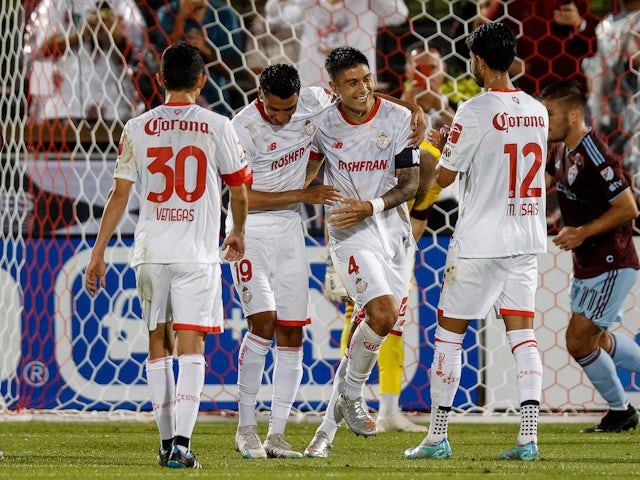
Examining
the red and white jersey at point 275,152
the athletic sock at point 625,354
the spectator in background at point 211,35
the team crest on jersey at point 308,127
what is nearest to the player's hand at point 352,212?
the red and white jersey at point 275,152

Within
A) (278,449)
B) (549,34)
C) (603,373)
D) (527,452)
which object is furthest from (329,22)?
(527,452)

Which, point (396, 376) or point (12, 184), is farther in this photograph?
point (12, 184)

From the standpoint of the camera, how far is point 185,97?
4.69 m

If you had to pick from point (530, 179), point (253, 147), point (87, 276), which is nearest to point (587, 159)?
point (530, 179)

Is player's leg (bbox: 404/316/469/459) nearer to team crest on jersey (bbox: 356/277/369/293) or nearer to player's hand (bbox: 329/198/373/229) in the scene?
team crest on jersey (bbox: 356/277/369/293)

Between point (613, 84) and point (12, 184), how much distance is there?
4063 millimetres

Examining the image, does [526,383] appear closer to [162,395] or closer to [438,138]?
[438,138]

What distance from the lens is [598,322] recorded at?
6.53 m

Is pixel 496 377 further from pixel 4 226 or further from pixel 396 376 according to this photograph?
pixel 4 226

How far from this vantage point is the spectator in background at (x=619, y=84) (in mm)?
7844

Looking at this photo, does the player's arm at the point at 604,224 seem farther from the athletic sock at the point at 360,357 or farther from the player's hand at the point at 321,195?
the player's hand at the point at 321,195

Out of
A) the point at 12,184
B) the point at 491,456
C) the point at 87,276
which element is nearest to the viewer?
the point at 87,276

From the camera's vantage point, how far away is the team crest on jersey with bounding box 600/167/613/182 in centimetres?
634

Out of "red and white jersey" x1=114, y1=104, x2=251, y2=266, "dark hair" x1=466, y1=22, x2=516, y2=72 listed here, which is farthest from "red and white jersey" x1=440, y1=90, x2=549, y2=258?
"red and white jersey" x1=114, y1=104, x2=251, y2=266
